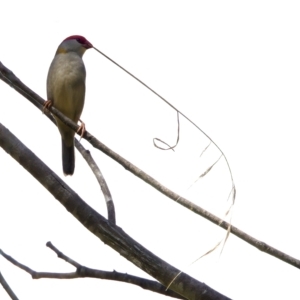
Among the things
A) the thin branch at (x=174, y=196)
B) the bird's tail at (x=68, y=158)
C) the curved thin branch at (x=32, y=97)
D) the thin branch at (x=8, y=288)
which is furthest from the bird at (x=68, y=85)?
the thin branch at (x=8, y=288)

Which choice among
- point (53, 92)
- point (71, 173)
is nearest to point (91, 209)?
point (53, 92)

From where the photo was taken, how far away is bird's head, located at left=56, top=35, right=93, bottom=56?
4.51 m

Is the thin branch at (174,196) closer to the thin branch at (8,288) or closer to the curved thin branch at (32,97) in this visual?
the curved thin branch at (32,97)

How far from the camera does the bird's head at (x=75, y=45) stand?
4.51 metres

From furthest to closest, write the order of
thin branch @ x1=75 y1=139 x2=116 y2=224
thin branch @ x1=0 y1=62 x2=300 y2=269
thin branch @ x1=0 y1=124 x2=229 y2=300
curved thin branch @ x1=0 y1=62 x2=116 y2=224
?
thin branch @ x1=75 y1=139 x2=116 y2=224, curved thin branch @ x1=0 y1=62 x2=116 y2=224, thin branch @ x1=0 y1=124 x2=229 y2=300, thin branch @ x1=0 y1=62 x2=300 y2=269

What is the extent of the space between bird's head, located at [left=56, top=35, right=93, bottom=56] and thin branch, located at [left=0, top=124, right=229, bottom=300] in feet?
8.06

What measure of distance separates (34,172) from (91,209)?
225 mm

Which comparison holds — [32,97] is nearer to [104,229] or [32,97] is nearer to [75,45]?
[104,229]

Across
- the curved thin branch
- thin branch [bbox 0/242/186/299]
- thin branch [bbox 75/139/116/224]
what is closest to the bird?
thin branch [bbox 75/139/116/224]

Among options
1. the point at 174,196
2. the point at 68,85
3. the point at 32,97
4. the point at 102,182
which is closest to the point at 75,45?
the point at 68,85

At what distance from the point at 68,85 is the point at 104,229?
2.23 metres

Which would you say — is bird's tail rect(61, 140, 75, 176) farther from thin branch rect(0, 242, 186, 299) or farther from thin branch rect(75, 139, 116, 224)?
thin branch rect(0, 242, 186, 299)

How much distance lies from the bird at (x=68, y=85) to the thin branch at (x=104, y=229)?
1.82 meters

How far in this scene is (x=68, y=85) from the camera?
4129mm
